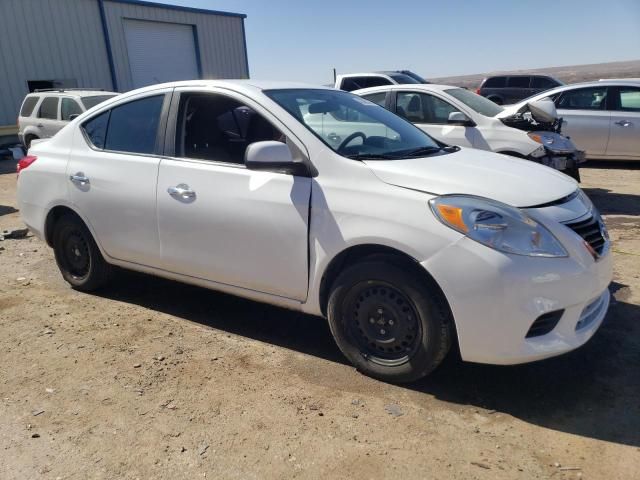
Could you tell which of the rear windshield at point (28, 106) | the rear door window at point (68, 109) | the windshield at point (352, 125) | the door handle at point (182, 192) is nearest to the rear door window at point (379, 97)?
the windshield at point (352, 125)

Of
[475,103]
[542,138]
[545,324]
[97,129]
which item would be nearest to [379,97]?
[475,103]

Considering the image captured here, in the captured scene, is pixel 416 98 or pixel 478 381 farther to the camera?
pixel 416 98

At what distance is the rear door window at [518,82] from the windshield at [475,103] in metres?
10.3

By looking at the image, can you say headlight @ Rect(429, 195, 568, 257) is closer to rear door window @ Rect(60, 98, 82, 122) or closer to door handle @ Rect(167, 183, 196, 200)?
door handle @ Rect(167, 183, 196, 200)

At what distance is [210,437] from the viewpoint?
106 inches

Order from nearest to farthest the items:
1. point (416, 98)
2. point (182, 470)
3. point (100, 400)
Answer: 1. point (182, 470)
2. point (100, 400)
3. point (416, 98)

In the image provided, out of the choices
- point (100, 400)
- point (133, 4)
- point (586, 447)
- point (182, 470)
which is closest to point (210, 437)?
point (182, 470)

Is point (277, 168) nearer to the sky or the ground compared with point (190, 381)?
nearer to the sky

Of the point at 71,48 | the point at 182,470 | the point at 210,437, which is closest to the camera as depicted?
the point at 182,470

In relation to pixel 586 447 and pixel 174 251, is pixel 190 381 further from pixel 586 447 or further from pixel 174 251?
pixel 586 447

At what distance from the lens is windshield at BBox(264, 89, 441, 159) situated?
3332mm

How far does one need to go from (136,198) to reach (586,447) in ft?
10.3

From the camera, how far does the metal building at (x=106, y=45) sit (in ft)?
58.6

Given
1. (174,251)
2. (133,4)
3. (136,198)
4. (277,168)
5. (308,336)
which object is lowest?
(308,336)
